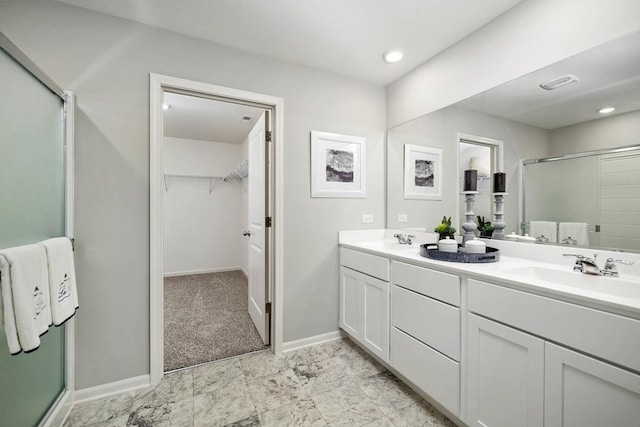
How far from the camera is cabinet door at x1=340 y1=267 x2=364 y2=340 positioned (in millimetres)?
2148

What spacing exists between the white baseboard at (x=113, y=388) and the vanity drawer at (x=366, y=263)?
165 cm

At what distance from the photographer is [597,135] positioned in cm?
137

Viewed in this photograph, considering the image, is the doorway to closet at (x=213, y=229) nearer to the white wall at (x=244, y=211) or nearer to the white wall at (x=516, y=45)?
the white wall at (x=244, y=211)

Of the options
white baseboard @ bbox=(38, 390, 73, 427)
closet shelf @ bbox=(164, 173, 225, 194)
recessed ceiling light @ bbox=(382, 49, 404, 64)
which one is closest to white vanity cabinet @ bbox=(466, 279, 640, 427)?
recessed ceiling light @ bbox=(382, 49, 404, 64)

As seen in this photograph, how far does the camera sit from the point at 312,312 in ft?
7.72

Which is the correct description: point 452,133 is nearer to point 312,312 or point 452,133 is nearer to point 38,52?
point 312,312

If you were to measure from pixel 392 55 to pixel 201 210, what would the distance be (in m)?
4.11

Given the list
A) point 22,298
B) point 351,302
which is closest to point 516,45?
point 351,302

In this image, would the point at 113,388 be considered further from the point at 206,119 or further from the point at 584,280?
the point at 206,119

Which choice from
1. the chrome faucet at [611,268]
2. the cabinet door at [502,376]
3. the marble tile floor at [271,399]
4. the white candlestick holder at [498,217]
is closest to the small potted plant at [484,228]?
the white candlestick holder at [498,217]

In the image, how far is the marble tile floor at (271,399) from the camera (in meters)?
1.51

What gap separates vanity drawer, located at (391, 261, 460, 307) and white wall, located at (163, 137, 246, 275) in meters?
3.80

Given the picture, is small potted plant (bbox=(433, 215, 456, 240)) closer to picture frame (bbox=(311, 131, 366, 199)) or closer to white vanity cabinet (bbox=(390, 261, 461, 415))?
white vanity cabinet (bbox=(390, 261, 461, 415))

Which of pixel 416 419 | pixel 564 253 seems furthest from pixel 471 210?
pixel 416 419
